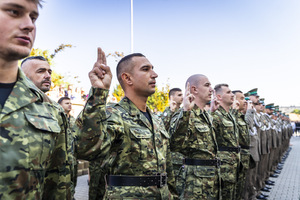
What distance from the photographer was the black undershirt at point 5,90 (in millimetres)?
1240

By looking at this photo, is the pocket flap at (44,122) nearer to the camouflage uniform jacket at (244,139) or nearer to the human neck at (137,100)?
the human neck at (137,100)

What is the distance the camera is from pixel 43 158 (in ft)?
4.26

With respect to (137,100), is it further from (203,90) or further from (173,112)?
(173,112)

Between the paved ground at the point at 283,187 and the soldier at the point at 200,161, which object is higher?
the soldier at the point at 200,161

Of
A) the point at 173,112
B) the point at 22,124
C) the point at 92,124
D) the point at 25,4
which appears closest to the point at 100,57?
the point at 92,124

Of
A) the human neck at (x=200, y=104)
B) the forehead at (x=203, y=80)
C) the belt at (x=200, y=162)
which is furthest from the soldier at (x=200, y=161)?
the forehead at (x=203, y=80)

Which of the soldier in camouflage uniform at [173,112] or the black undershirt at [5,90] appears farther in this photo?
the soldier in camouflage uniform at [173,112]

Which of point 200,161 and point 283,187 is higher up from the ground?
point 200,161

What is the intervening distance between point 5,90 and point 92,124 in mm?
586

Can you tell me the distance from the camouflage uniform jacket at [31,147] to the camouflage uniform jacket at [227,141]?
11.4 feet

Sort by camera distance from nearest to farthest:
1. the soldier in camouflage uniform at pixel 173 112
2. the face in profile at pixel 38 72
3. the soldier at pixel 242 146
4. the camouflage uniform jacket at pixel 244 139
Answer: the face in profile at pixel 38 72 < the soldier at pixel 242 146 < the camouflage uniform jacket at pixel 244 139 < the soldier in camouflage uniform at pixel 173 112

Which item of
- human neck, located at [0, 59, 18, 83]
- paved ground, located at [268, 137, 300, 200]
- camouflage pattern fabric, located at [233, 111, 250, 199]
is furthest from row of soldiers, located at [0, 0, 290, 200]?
paved ground, located at [268, 137, 300, 200]

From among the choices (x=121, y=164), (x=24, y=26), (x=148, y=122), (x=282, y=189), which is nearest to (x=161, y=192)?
(x=121, y=164)

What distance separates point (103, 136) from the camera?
179cm
